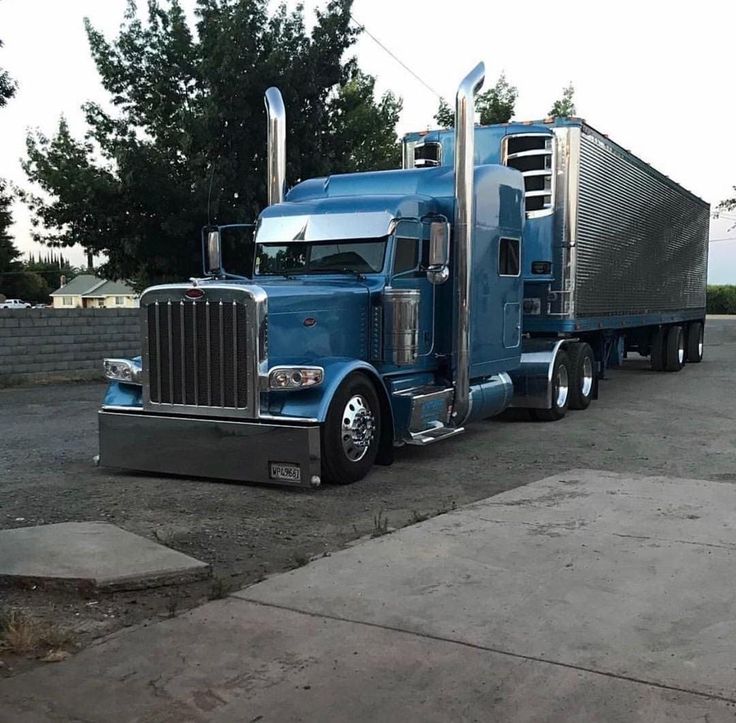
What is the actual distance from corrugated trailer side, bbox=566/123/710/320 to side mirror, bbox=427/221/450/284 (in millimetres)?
4170

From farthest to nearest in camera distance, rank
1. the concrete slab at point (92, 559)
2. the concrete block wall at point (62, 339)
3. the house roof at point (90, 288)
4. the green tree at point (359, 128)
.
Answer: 1. the house roof at point (90, 288)
2. the green tree at point (359, 128)
3. the concrete block wall at point (62, 339)
4. the concrete slab at point (92, 559)

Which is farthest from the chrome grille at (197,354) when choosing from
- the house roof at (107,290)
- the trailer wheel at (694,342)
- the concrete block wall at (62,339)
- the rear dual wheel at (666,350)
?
the house roof at (107,290)

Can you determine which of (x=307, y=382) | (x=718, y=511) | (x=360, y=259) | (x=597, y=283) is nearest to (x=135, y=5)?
(x=597, y=283)

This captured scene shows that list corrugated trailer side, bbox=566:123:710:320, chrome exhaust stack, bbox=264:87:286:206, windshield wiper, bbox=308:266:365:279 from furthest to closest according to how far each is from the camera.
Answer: corrugated trailer side, bbox=566:123:710:320
chrome exhaust stack, bbox=264:87:286:206
windshield wiper, bbox=308:266:365:279

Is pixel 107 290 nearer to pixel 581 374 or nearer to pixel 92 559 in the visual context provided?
pixel 581 374

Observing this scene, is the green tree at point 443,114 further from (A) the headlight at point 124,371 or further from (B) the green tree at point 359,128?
(A) the headlight at point 124,371

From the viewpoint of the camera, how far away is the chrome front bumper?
7.83 metres

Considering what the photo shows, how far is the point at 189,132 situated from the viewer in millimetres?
20156

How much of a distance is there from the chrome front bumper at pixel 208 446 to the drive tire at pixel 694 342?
17.9 meters

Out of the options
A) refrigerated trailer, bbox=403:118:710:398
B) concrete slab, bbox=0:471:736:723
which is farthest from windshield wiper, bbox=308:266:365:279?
refrigerated trailer, bbox=403:118:710:398

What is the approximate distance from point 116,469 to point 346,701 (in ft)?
19.1

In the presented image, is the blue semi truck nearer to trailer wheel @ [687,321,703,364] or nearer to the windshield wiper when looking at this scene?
the windshield wiper

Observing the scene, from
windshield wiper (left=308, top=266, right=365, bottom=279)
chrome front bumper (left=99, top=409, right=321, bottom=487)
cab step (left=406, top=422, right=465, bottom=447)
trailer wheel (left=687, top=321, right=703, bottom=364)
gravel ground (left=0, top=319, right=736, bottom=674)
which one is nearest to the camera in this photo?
gravel ground (left=0, top=319, right=736, bottom=674)

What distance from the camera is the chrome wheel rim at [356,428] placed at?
27.0 ft
